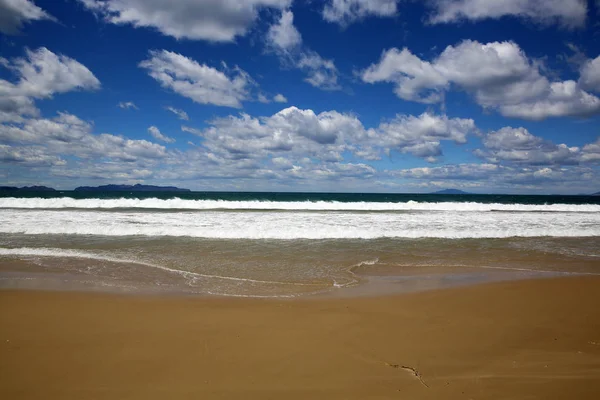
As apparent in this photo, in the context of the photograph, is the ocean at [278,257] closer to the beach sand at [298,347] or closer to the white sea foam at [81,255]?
the white sea foam at [81,255]

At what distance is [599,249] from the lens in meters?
11.7

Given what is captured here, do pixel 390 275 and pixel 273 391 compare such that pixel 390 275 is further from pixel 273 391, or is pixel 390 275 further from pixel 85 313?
pixel 85 313

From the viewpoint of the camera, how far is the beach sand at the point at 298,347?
3428 millimetres

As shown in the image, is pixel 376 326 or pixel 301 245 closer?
pixel 376 326

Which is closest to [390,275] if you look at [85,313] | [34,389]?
[85,313]

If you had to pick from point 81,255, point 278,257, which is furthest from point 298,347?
point 81,255

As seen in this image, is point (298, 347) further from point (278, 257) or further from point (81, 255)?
point (81, 255)

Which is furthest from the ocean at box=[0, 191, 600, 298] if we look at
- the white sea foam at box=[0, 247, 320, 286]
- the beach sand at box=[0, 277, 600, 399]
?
the beach sand at box=[0, 277, 600, 399]

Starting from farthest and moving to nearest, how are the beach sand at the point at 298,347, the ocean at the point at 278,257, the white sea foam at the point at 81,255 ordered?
the white sea foam at the point at 81,255 → the ocean at the point at 278,257 → the beach sand at the point at 298,347

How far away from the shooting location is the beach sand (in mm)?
3428

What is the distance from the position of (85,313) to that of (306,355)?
378 centimetres

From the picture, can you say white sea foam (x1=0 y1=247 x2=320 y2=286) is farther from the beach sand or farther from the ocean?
the beach sand

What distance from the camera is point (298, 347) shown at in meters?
4.30

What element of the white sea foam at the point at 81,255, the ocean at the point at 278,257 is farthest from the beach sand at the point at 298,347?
the white sea foam at the point at 81,255
